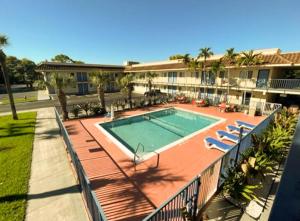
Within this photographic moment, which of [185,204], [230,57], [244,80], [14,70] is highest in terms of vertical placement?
[14,70]

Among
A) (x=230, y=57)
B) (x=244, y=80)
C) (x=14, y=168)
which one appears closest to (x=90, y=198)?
(x=14, y=168)

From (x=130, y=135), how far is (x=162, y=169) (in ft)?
19.8

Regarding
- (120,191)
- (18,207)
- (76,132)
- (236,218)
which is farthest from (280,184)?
(76,132)

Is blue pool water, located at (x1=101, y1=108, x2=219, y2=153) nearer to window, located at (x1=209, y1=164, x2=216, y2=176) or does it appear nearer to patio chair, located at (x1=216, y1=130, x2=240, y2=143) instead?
patio chair, located at (x1=216, y1=130, x2=240, y2=143)

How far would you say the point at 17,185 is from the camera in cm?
661

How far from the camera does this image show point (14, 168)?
7840mm

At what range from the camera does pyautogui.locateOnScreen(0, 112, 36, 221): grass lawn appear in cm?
546

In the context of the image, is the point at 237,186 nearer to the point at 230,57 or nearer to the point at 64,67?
the point at 230,57

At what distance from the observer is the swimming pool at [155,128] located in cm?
1135

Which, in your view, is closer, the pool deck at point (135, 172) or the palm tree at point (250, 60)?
the pool deck at point (135, 172)

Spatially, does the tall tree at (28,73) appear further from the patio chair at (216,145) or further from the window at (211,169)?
the window at (211,169)

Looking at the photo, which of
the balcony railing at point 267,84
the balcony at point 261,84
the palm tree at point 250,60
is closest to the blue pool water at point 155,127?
the balcony at point 261,84

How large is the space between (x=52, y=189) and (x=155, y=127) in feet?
32.3

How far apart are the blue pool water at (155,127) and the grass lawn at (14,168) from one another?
5755mm
